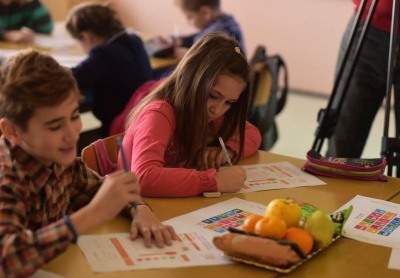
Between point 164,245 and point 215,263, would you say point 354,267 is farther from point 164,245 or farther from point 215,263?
point 164,245

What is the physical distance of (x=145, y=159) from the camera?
70.3 inches

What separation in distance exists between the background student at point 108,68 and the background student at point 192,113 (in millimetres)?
1097

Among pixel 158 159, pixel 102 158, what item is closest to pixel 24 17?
pixel 102 158

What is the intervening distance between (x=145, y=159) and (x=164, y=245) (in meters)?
0.41

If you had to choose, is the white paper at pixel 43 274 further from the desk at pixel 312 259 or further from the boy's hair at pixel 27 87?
the boy's hair at pixel 27 87

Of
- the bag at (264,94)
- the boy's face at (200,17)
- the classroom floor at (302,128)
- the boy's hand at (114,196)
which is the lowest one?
the classroom floor at (302,128)

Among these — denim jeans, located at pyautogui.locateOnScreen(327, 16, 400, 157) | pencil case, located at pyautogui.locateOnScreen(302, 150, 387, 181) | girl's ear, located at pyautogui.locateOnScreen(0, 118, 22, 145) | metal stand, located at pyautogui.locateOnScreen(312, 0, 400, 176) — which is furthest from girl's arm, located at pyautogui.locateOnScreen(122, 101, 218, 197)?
denim jeans, located at pyautogui.locateOnScreen(327, 16, 400, 157)

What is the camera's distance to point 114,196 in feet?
4.13

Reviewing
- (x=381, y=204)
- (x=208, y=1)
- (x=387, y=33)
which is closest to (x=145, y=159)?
(x=381, y=204)

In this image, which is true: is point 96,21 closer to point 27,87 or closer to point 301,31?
point 27,87

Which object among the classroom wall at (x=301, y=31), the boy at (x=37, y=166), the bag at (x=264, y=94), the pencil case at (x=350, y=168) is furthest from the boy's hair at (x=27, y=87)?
the classroom wall at (x=301, y=31)

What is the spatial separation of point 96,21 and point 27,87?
6.52 feet

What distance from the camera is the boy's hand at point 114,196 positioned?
49.0 inches

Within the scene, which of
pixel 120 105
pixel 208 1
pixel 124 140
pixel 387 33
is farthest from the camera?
pixel 208 1
